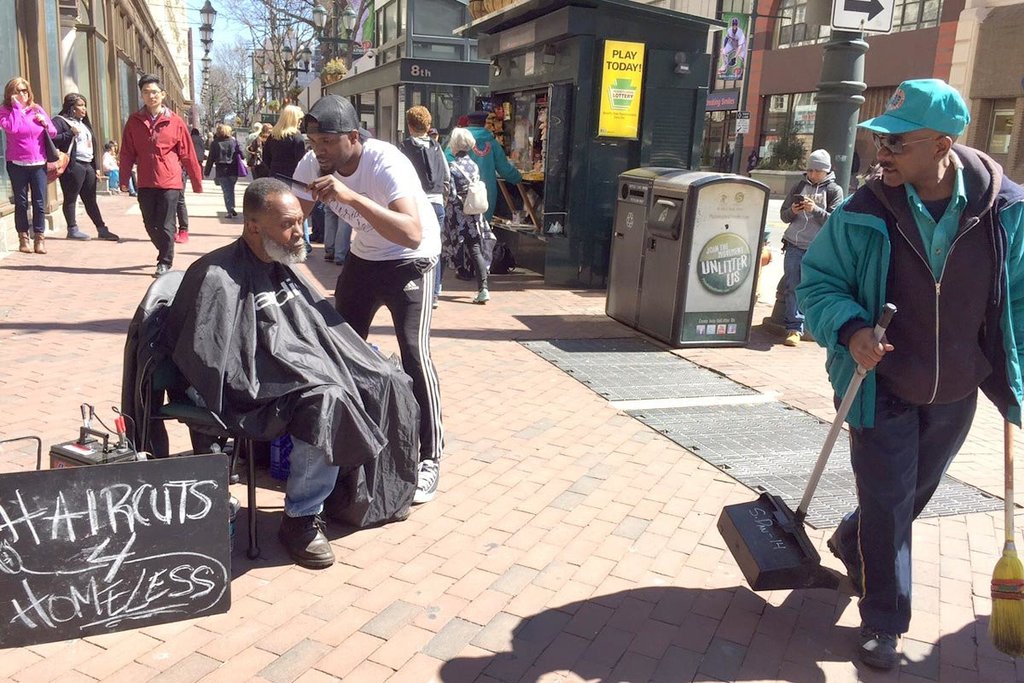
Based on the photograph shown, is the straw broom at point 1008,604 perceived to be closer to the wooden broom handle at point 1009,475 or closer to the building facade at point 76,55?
the wooden broom handle at point 1009,475

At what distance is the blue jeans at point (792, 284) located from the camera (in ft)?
23.8

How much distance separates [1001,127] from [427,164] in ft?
76.3

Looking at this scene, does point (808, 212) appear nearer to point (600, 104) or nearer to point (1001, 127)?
point (600, 104)

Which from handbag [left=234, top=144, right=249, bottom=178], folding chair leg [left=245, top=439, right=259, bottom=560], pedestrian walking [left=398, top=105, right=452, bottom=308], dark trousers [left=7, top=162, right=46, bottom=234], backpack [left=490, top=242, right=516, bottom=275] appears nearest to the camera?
folding chair leg [left=245, top=439, right=259, bottom=560]

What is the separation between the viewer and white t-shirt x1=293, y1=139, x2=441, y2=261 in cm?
367

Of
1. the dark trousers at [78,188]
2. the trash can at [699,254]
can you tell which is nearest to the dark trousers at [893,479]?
the trash can at [699,254]

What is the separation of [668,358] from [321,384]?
13.4ft

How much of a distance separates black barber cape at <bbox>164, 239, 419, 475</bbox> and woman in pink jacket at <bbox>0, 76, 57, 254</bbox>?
25.6 ft

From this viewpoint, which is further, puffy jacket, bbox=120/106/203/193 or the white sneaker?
puffy jacket, bbox=120/106/203/193

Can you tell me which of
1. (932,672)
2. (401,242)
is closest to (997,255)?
(932,672)

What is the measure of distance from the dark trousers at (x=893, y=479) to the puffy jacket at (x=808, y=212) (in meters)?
4.47

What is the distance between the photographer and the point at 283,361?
3.11 metres

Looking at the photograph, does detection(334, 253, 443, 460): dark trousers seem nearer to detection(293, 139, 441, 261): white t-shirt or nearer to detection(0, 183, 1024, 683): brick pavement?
detection(293, 139, 441, 261): white t-shirt

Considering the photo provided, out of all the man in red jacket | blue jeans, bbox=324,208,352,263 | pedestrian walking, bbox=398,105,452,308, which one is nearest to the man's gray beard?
pedestrian walking, bbox=398,105,452,308
